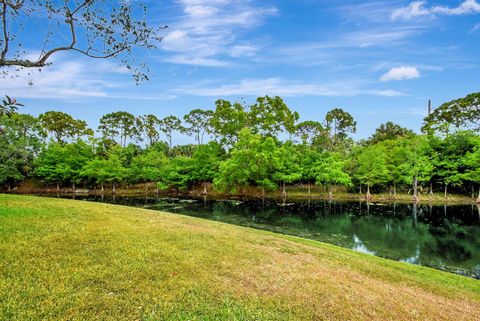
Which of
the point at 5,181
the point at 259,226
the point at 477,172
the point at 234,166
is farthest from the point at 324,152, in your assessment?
the point at 5,181

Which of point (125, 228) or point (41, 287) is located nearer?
point (41, 287)

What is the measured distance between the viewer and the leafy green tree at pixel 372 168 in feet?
152

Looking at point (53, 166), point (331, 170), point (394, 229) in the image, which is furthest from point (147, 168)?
point (394, 229)

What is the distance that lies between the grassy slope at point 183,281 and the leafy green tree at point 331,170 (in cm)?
3520

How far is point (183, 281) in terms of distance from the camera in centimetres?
692

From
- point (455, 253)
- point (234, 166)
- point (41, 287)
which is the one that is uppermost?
point (234, 166)

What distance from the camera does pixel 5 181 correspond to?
52.8m

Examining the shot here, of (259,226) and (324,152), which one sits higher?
(324,152)

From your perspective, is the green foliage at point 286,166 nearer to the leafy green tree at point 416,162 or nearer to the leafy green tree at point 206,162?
the leafy green tree at point 206,162

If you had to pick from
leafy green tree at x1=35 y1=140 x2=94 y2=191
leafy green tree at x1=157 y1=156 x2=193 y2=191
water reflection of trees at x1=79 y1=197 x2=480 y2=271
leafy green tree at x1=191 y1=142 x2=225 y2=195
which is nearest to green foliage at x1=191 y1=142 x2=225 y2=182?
leafy green tree at x1=191 y1=142 x2=225 y2=195

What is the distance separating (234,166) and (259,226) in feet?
73.9

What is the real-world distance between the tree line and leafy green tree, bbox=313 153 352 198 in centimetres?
15

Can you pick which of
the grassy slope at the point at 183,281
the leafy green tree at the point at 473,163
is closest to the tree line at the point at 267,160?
the leafy green tree at the point at 473,163

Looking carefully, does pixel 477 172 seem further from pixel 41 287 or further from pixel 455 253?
pixel 41 287
